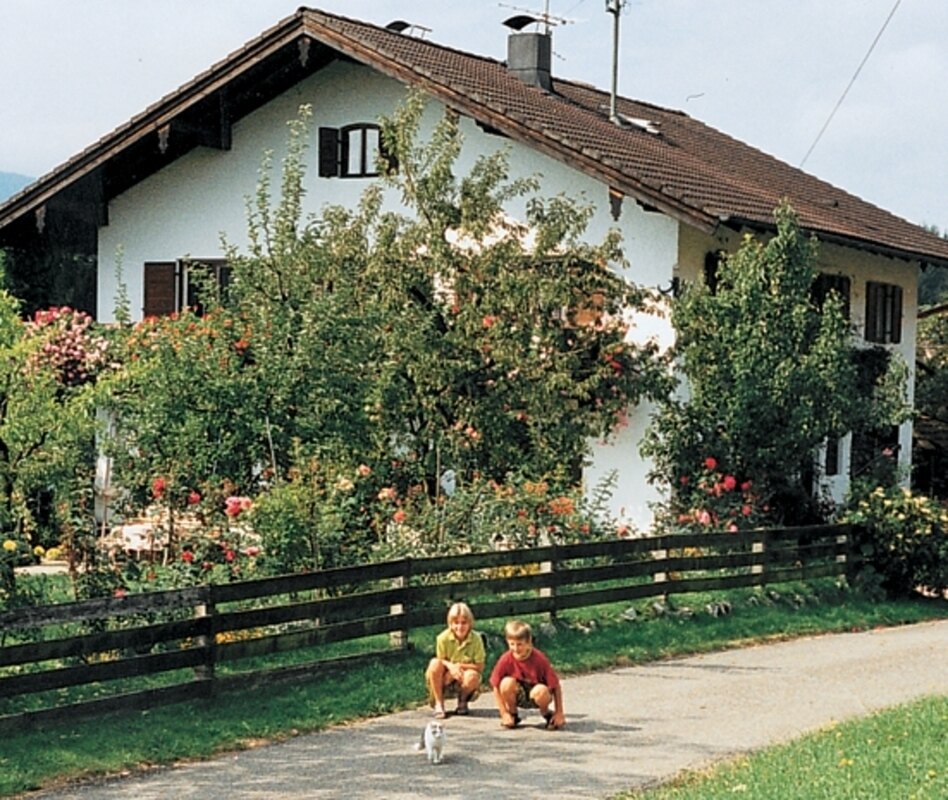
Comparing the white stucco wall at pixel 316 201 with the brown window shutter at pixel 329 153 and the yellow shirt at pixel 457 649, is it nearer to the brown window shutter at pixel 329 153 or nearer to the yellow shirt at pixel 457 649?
the brown window shutter at pixel 329 153

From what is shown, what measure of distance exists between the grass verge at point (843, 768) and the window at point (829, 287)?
1430 centimetres

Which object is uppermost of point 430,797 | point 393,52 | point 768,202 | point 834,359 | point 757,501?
point 393,52

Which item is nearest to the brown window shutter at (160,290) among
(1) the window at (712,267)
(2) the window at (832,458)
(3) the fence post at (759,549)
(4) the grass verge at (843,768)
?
(1) the window at (712,267)

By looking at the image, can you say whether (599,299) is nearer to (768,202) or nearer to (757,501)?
(757,501)

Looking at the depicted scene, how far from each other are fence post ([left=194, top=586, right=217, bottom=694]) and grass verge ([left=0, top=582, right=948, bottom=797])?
22 cm

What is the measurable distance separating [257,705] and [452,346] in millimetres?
7269

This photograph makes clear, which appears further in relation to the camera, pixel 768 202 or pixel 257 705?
pixel 768 202

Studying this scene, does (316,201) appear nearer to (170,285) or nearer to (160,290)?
(170,285)

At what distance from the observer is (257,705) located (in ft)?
39.1

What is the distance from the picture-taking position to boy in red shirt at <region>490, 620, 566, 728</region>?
37.9ft

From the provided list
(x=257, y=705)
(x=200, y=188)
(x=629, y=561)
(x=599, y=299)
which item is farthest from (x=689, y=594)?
(x=200, y=188)

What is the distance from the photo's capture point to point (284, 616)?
41.1 feet

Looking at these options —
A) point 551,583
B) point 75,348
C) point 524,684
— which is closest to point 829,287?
point 75,348

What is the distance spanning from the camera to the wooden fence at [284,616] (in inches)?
435
